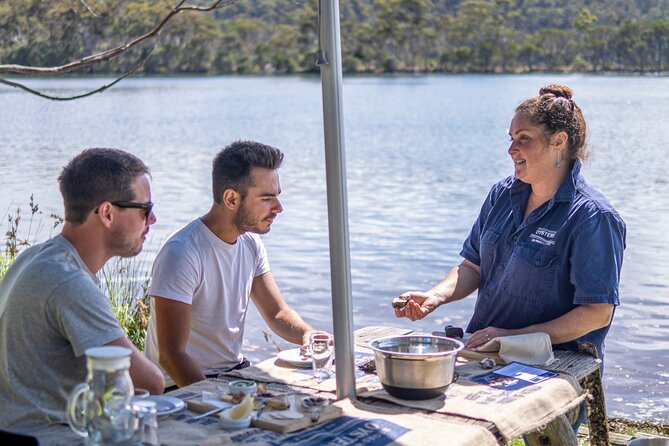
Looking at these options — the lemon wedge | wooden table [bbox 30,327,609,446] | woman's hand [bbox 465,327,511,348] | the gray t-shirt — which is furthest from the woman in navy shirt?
the gray t-shirt

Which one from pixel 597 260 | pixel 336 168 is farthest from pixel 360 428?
pixel 597 260

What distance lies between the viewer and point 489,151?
69.6 feet

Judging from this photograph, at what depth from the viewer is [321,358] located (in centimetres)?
265

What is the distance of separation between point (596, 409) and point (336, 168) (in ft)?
4.91

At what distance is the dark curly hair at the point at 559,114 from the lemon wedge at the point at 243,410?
61.7 inches

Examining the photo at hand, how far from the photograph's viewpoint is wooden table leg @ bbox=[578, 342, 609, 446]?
3.16m

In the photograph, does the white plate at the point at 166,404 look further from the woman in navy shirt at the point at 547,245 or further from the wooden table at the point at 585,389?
the woman in navy shirt at the point at 547,245

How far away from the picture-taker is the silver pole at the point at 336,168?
230 centimetres

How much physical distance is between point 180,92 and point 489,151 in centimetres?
3026

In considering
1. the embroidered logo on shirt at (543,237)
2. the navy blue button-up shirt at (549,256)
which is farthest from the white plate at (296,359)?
the embroidered logo on shirt at (543,237)

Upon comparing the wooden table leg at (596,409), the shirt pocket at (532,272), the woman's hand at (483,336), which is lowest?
the wooden table leg at (596,409)

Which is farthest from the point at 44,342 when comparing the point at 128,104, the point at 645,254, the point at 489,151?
the point at 128,104

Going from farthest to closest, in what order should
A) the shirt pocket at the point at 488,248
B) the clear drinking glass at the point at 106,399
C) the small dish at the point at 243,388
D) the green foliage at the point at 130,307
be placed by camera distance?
1. the green foliage at the point at 130,307
2. the shirt pocket at the point at 488,248
3. the small dish at the point at 243,388
4. the clear drinking glass at the point at 106,399

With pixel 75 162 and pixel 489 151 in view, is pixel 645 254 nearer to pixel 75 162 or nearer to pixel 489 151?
A: pixel 75 162
